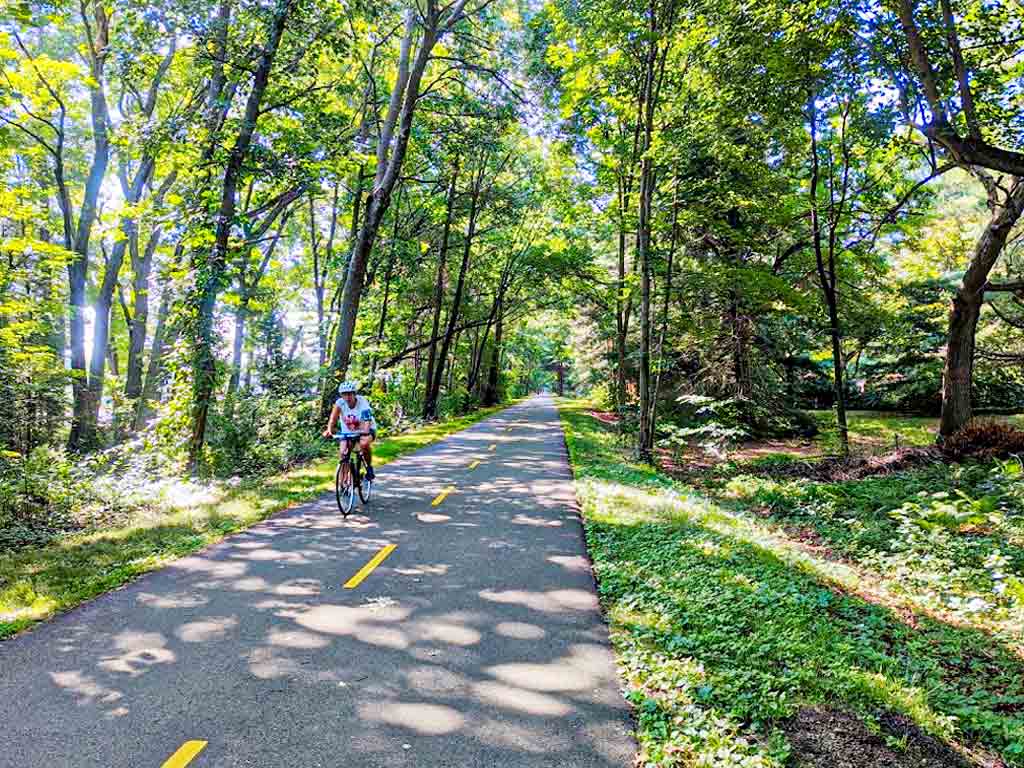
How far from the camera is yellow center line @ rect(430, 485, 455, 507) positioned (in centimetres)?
959

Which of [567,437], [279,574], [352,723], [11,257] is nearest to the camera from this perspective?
[352,723]

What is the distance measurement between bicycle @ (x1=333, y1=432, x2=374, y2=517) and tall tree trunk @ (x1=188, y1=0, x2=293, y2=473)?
4.87 metres

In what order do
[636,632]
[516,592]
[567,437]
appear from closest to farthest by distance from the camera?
[636,632] → [516,592] → [567,437]

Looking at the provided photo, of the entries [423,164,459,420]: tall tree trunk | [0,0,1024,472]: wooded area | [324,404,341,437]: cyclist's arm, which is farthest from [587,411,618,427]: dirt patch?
[324,404,341,437]: cyclist's arm

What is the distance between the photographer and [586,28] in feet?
44.9

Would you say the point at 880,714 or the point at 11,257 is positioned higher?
the point at 11,257

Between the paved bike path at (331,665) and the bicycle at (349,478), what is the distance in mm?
1174

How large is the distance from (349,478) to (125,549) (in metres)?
2.99

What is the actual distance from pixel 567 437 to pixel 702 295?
6.90 metres

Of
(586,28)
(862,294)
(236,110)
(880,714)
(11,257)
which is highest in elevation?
(586,28)

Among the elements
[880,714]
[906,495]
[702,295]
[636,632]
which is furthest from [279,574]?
[702,295]

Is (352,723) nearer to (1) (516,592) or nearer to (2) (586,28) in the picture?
(1) (516,592)

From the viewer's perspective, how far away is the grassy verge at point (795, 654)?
10.9 feet

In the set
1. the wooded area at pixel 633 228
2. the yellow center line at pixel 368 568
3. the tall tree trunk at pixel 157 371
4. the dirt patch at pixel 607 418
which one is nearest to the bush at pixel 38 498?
the wooded area at pixel 633 228
